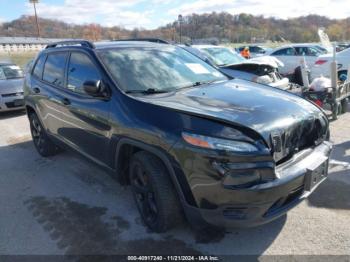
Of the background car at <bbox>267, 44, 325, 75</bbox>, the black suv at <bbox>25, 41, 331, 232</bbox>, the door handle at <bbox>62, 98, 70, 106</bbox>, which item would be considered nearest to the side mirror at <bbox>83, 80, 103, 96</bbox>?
the black suv at <bbox>25, 41, 331, 232</bbox>

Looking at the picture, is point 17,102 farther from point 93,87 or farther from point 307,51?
point 307,51

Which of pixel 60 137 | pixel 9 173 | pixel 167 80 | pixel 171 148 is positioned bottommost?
pixel 9 173

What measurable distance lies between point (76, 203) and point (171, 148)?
1841 millimetres

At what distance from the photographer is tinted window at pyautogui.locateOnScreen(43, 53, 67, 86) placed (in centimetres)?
438

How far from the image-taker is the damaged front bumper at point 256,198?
244cm

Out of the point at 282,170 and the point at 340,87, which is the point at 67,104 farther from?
the point at 340,87

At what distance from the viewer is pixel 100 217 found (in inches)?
140

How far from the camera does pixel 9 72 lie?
10.1 metres

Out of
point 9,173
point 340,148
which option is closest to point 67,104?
point 9,173

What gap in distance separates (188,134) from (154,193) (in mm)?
726

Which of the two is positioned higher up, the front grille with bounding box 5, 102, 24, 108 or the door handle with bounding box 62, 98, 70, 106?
the door handle with bounding box 62, 98, 70, 106

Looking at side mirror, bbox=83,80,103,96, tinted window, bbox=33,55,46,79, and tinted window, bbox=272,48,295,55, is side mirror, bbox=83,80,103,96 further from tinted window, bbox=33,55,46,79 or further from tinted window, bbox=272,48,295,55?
tinted window, bbox=272,48,295,55

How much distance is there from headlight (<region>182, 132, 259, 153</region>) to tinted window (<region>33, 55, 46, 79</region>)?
11.7ft

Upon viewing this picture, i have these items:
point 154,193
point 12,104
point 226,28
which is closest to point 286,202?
point 154,193
